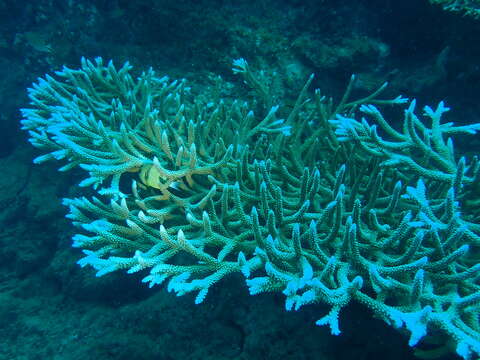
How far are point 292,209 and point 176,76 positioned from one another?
2.87 metres

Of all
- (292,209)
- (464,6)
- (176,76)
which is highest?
(176,76)

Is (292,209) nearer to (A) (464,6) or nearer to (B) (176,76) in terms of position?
(B) (176,76)

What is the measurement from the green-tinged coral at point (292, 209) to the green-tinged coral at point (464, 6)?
5.22 feet

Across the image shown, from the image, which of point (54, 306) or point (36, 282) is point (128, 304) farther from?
point (36, 282)

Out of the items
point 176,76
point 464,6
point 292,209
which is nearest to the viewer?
point 292,209

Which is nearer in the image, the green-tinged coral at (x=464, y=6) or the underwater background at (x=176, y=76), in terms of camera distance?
the underwater background at (x=176, y=76)

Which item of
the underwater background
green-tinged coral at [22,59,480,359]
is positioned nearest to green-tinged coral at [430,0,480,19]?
the underwater background

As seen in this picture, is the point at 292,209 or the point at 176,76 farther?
the point at 176,76

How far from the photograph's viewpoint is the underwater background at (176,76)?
Answer: 324 cm

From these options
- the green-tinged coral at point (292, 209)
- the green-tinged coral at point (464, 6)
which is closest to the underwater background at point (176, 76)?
the green-tinged coral at point (464, 6)

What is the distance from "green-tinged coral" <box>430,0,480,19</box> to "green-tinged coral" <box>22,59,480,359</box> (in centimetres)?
159

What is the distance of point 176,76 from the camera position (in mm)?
4625

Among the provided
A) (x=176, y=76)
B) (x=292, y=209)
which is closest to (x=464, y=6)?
(x=292, y=209)

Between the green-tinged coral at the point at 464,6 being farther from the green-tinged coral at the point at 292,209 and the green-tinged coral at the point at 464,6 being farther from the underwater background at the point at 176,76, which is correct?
the green-tinged coral at the point at 292,209
